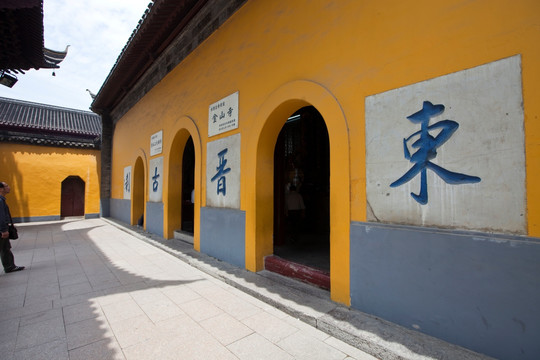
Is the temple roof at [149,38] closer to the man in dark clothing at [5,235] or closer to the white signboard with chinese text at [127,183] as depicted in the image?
the white signboard with chinese text at [127,183]

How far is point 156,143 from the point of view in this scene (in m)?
7.07

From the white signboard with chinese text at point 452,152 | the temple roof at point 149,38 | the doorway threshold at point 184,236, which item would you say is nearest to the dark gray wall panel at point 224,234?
the doorway threshold at point 184,236

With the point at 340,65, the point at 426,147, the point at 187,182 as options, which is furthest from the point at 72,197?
the point at 426,147

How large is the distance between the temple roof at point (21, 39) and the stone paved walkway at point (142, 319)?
4096mm

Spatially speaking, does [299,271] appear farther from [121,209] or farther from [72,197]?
[72,197]

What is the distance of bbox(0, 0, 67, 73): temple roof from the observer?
4.25 m

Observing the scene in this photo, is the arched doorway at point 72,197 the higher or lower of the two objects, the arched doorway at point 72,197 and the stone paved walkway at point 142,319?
the higher

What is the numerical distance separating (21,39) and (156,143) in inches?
125

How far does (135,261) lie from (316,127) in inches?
195

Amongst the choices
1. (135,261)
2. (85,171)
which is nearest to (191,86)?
(135,261)

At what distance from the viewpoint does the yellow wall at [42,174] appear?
10.9 m

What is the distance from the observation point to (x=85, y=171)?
1265cm

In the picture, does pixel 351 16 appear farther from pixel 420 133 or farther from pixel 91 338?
pixel 91 338

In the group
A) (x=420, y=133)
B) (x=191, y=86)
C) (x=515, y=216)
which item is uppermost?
(x=191, y=86)
